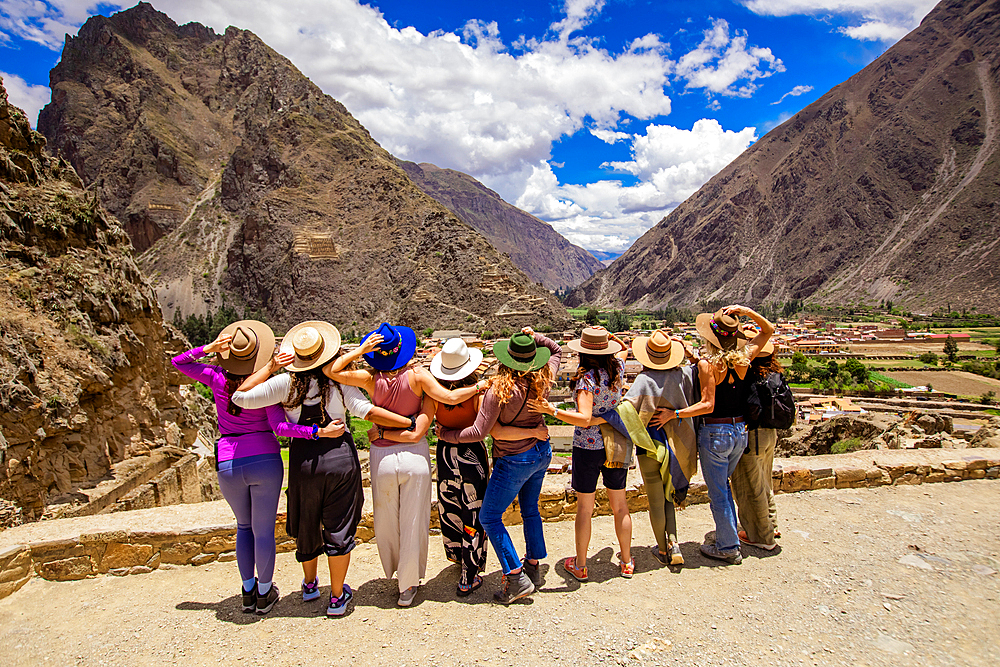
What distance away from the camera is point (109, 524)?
4.63 meters

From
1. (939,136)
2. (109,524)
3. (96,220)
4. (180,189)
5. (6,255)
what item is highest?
Answer: (939,136)

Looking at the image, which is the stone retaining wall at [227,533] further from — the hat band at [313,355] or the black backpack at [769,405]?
the hat band at [313,355]

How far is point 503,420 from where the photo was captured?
11.9 ft

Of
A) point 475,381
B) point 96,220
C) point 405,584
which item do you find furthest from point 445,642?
point 96,220

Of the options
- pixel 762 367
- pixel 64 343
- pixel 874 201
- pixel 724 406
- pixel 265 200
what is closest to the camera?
pixel 724 406

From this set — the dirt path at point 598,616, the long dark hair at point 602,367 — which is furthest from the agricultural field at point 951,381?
the long dark hair at point 602,367

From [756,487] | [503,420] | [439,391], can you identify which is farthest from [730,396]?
[439,391]

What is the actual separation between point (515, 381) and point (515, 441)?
432mm

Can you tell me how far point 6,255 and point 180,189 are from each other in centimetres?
8725

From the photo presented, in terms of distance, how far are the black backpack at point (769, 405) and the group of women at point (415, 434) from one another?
12 cm

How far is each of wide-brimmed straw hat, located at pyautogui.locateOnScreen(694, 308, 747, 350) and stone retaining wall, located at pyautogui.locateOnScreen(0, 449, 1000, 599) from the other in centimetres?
198

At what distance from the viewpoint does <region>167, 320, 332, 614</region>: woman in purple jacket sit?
350cm

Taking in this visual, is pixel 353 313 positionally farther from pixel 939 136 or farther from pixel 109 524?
pixel 939 136

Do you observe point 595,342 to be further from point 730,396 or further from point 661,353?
point 730,396
